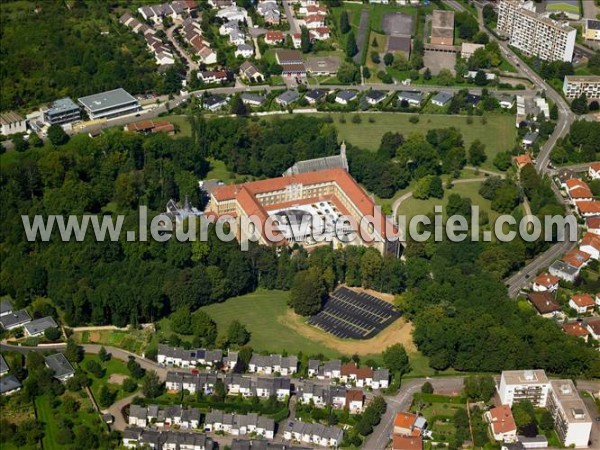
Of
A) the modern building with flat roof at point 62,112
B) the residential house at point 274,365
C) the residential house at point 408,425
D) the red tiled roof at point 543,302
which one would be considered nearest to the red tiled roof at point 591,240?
the red tiled roof at point 543,302

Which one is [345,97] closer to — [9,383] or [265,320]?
[265,320]

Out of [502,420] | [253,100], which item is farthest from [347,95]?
[502,420]

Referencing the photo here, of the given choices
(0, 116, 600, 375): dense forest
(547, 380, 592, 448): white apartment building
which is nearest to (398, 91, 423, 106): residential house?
(0, 116, 600, 375): dense forest

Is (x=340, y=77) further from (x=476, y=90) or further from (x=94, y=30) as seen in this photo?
(x=94, y=30)

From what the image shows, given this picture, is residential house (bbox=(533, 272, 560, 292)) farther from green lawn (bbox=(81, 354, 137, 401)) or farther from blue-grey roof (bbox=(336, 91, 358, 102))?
blue-grey roof (bbox=(336, 91, 358, 102))

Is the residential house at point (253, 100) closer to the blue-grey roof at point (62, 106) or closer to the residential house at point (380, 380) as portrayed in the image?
the blue-grey roof at point (62, 106)
